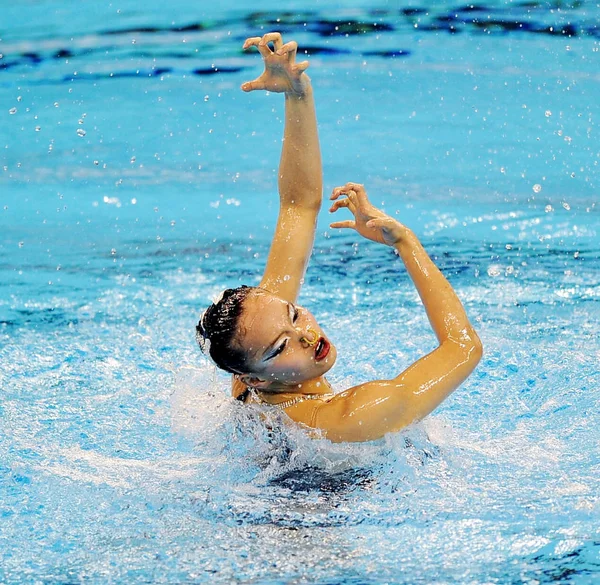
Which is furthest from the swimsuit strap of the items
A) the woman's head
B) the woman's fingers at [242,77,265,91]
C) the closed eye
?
the woman's fingers at [242,77,265,91]

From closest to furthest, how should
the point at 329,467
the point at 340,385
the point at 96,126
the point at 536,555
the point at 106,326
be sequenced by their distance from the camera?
the point at 536,555
the point at 329,467
the point at 340,385
the point at 106,326
the point at 96,126

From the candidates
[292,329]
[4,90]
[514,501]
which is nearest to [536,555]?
[514,501]

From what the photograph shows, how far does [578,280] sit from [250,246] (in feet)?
5.18

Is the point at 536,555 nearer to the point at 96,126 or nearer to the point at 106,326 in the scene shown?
the point at 106,326

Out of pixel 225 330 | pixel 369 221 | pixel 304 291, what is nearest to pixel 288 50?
pixel 369 221

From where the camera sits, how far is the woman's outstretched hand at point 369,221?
8.43 ft

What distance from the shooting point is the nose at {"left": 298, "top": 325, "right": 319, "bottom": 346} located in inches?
94.2

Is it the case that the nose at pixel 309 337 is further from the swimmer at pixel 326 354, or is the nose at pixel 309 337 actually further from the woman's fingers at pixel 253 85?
the woman's fingers at pixel 253 85

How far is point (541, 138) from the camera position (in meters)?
5.67

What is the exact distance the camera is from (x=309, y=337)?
2.40m

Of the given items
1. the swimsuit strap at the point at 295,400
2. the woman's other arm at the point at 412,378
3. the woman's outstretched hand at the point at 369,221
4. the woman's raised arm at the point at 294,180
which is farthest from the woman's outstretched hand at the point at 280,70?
the swimsuit strap at the point at 295,400

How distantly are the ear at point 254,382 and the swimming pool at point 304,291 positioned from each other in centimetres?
13

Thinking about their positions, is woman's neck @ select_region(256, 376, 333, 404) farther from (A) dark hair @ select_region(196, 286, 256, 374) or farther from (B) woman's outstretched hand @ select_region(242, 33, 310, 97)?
(B) woman's outstretched hand @ select_region(242, 33, 310, 97)

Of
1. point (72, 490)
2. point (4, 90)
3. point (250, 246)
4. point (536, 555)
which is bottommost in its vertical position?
point (536, 555)
